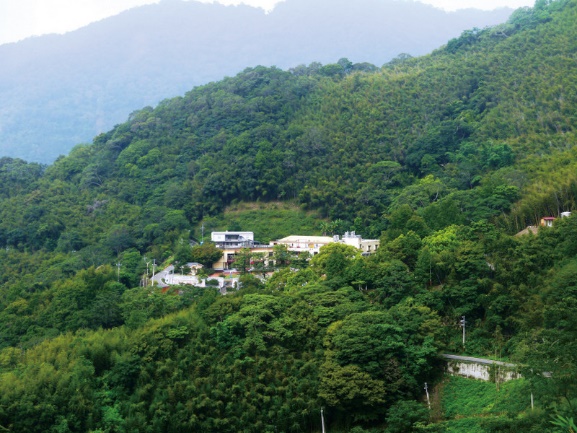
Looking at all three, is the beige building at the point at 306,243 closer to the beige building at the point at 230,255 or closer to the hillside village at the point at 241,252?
the hillside village at the point at 241,252

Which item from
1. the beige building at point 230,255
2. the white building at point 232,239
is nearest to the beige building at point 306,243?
the beige building at point 230,255

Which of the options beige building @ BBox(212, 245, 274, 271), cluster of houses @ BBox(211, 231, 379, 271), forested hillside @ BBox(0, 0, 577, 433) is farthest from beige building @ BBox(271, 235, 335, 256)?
forested hillside @ BBox(0, 0, 577, 433)

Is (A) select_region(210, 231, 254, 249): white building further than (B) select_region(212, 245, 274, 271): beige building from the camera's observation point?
Yes

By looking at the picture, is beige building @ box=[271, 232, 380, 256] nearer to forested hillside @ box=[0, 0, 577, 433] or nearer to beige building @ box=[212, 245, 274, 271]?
beige building @ box=[212, 245, 274, 271]

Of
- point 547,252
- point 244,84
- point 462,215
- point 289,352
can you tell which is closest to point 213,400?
point 289,352

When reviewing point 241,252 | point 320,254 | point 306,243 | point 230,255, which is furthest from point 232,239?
point 320,254
